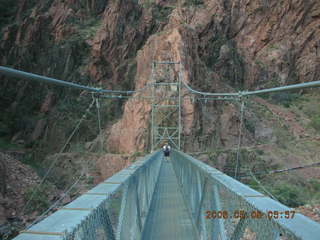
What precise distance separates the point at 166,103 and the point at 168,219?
37.8ft

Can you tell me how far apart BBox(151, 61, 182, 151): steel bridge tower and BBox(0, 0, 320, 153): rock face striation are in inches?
16.4

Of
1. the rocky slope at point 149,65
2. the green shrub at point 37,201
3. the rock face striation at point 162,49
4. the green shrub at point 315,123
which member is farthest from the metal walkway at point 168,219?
the green shrub at point 315,123

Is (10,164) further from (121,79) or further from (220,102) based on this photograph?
(220,102)

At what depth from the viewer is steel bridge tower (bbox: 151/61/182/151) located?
14.4 m

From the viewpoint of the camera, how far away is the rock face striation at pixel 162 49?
1541 centimetres

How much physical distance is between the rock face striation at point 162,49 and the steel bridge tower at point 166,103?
0.42 meters

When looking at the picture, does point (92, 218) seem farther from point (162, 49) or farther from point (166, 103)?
point (162, 49)

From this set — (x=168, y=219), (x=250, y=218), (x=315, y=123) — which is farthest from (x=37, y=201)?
(x=315, y=123)
